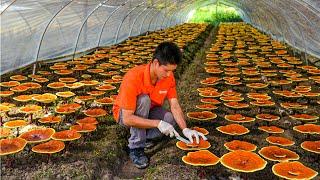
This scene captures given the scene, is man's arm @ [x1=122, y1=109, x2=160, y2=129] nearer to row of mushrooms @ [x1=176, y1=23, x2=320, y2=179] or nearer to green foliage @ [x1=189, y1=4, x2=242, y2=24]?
row of mushrooms @ [x1=176, y1=23, x2=320, y2=179]

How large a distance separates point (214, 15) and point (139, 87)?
4101 centimetres

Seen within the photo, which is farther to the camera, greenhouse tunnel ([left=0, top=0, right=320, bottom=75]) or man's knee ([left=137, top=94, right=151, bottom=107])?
greenhouse tunnel ([left=0, top=0, right=320, bottom=75])

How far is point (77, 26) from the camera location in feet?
45.7

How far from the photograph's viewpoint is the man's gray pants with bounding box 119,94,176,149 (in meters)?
5.31

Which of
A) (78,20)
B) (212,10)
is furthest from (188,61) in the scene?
(212,10)

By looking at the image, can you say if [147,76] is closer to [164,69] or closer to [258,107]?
[164,69]

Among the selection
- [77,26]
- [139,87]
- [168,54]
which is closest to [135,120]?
[139,87]

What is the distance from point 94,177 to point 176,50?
6.34 feet

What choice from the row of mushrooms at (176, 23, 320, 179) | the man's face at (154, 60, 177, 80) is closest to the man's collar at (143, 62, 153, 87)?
the man's face at (154, 60, 177, 80)

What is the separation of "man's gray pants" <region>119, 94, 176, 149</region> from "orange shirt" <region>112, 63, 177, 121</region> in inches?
4.8

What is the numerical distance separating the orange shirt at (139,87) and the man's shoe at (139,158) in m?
0.57

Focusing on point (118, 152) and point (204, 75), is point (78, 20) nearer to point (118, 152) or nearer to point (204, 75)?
point (204, 75)

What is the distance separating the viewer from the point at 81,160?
209 inches

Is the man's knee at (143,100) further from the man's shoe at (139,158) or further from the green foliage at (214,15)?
the green foliage at (214,15)
